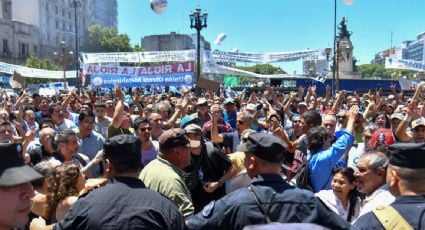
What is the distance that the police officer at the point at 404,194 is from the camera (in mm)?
2430

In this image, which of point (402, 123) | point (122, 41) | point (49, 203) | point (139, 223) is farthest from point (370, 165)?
point (122, 41)

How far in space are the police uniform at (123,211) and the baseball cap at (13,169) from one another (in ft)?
1.76

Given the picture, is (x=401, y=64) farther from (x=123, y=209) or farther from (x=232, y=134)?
(x=123, y=209)

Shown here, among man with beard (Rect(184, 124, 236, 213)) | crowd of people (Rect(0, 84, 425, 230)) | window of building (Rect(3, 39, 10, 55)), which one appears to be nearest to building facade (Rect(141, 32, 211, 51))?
window of building (Rect(3, 39, 10, 55))

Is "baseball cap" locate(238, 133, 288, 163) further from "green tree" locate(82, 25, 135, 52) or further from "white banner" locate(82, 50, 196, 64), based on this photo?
"green tree" locate(82, 25, 135, 52)

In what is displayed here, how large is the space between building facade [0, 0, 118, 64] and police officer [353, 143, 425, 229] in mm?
67300

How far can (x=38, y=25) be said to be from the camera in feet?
266

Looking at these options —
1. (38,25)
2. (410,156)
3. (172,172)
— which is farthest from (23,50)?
(410,156)

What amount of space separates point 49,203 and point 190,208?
0.98 m

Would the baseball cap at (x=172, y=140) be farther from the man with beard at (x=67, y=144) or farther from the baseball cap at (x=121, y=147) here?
the man with beard at (x=67, y=144)

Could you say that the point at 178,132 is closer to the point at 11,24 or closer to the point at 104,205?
the point at 104,205

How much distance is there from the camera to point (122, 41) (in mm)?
92625

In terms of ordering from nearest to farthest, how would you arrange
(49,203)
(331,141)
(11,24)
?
(49,203) → (331,141) → (11,24)

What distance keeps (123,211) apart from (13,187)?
662 millimetres
